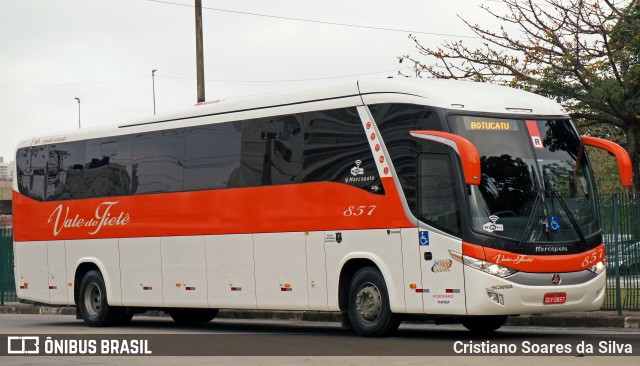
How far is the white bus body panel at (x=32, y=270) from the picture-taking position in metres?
24.7

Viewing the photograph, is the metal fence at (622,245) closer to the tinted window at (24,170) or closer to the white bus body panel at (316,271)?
the white bus body panel at (316,271)

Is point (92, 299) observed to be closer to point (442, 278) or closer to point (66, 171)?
point (66, 171)

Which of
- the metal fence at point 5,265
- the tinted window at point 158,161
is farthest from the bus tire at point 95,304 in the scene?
the metal fence at point 5,265

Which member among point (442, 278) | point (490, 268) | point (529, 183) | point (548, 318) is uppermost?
point (529, 183)

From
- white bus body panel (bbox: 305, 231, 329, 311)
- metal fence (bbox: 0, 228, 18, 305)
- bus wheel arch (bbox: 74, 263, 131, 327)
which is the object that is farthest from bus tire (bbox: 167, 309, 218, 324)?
metal fence (bbox: 0, 228, 18, 305)

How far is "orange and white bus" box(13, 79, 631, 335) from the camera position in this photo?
15914 mm

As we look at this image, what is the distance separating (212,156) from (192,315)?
4.62 m

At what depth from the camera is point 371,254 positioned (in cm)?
1717

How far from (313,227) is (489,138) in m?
3.35

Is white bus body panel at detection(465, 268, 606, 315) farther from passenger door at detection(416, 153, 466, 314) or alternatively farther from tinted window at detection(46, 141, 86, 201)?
tinted window at detection(46, 141, 86, 201)

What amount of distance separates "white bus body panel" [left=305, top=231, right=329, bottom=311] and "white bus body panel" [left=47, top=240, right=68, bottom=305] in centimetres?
755

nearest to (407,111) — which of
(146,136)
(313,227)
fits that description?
(313,227)

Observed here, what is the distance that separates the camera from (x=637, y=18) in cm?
2631

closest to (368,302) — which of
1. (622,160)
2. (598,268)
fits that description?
(598,268)
